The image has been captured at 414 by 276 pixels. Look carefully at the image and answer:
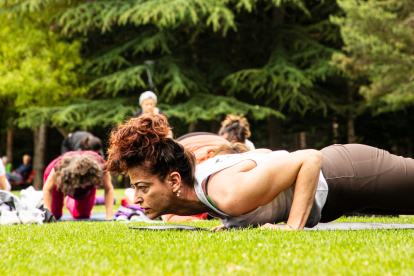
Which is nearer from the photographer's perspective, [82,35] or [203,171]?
[203,171]

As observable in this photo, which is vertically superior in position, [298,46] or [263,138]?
[298,46]

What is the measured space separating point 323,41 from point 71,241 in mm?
18072

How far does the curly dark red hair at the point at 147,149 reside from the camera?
307 cm

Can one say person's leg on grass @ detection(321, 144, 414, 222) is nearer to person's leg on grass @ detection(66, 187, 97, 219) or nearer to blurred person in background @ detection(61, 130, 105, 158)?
person's leg on grass @ detection(66, 187, 97, 219)

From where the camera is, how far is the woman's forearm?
3080mm

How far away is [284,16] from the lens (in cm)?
1998

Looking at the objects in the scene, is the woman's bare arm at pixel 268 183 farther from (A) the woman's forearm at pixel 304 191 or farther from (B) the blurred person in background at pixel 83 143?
(B) the blurred person in background at pixel 83 143

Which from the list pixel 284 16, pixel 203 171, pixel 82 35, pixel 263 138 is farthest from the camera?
pixel 263 138

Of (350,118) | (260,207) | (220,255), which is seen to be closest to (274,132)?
(350,118)

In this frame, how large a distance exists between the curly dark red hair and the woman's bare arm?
0.32 metres

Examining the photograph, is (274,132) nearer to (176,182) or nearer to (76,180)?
(76,180)

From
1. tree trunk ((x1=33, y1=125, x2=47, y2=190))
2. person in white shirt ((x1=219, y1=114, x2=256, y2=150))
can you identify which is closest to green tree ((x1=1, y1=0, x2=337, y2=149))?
tree trunk ((x1=33, y1=125, x2=47, y2=190))

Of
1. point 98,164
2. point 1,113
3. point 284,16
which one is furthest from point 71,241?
point 1,113

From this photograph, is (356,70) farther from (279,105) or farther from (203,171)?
(203,171)
